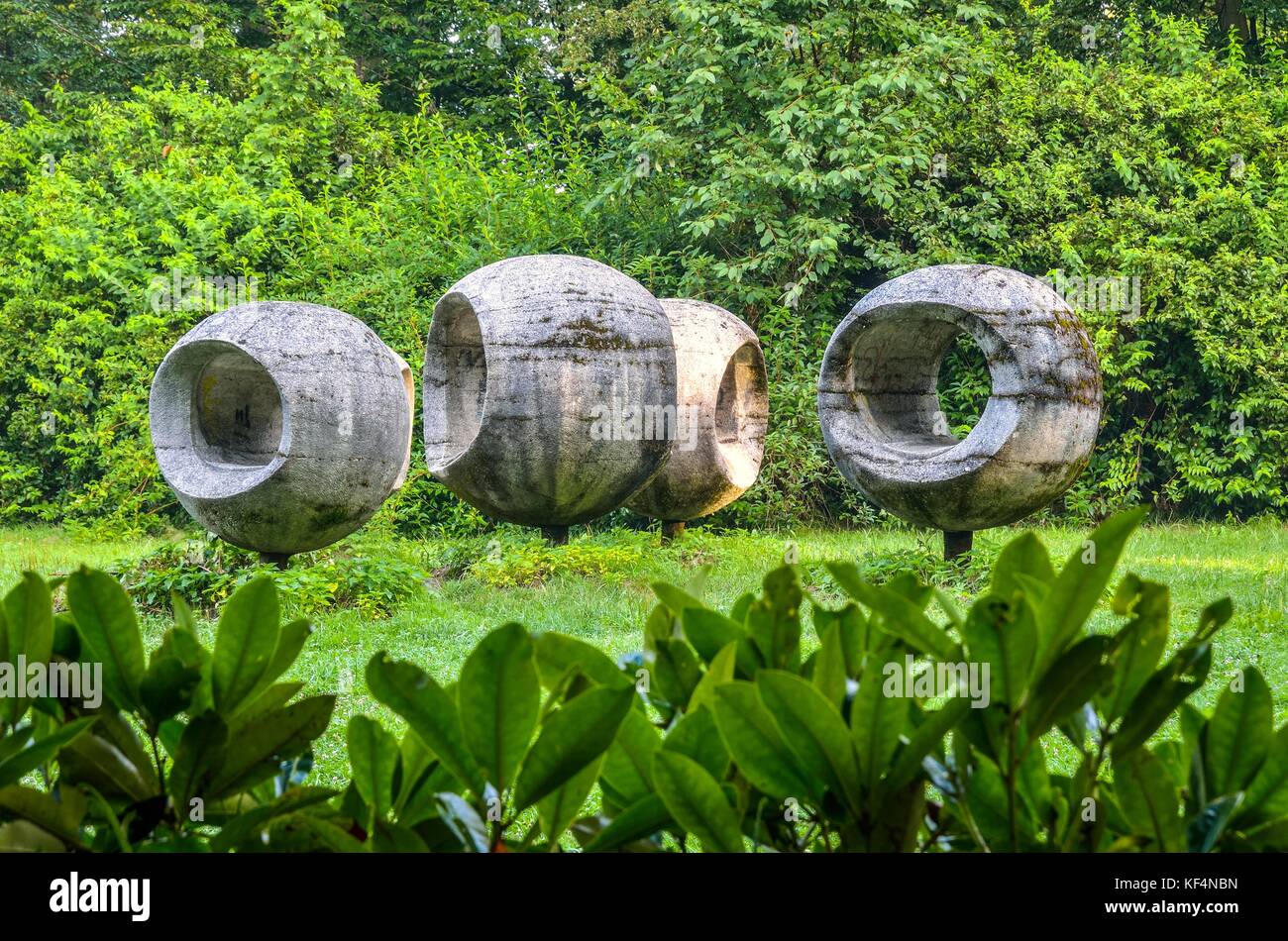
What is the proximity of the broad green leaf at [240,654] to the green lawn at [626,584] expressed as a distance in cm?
360

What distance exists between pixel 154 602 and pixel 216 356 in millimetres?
1647

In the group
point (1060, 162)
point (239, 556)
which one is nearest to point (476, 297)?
point (239, 556)

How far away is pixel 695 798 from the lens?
0.94 m

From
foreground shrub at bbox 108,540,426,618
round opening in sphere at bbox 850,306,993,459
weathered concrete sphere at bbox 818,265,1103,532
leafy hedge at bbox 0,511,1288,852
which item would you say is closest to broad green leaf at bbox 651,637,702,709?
leafy hedge at bbox 0,511,1288,852

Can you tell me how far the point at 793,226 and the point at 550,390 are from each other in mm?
4988

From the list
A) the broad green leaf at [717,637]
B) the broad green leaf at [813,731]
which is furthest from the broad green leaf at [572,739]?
the broad green leaf at [717,637]

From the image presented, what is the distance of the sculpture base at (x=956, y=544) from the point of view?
8.86 meters

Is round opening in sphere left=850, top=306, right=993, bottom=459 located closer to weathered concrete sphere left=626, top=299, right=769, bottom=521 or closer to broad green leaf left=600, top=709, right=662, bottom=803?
weathered concrete sphere left=626, top=299, right=769, bottom=521

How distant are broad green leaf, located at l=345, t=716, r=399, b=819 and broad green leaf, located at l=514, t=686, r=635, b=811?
17cm

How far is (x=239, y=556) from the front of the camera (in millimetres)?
8766

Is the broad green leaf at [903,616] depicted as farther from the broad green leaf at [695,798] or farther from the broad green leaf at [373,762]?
the broad green leaf at [373,762]

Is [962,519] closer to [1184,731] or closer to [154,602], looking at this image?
[154,602]

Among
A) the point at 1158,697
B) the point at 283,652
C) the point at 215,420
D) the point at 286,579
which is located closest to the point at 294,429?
the point at 286,579

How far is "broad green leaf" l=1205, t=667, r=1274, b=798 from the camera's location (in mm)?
977
